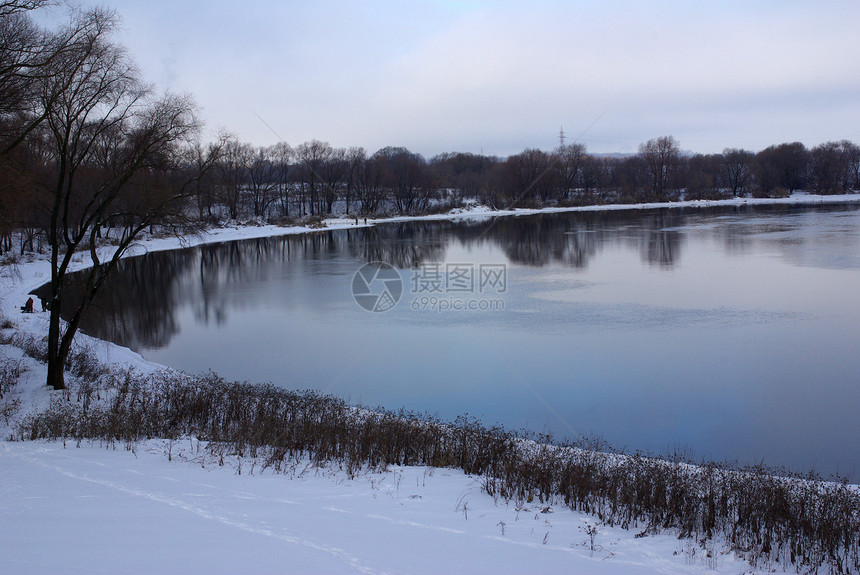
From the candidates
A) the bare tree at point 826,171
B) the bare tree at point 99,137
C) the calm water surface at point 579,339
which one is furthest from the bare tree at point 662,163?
the bare tree at point 99,137

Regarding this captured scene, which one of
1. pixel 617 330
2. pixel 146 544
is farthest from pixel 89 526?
pixel 617 330

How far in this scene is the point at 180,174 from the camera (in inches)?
598

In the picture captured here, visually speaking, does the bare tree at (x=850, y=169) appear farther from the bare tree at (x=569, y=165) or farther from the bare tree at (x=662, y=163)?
the bare tree at (x=569, y=165)

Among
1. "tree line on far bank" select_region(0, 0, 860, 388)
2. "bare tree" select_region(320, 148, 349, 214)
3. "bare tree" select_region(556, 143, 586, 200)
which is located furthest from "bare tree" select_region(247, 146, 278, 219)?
"bare tree" select_region(556, 143, 586, 200)

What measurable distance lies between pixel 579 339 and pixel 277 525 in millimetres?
10863

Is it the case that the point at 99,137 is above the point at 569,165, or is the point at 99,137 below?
below

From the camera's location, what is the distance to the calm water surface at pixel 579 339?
9578mm

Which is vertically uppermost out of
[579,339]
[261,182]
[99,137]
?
[261,182]

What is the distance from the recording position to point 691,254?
29.6 m

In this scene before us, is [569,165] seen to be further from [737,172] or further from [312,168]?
[312,168]

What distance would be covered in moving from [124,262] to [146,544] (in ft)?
117

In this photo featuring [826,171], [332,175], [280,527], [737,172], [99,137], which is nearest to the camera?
[280,527]

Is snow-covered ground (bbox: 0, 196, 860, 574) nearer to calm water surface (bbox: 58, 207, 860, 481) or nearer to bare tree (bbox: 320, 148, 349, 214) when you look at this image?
calm water surface (bbox: 58, 207, 860, 481)

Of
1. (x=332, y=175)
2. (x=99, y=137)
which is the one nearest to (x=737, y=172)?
(x=332, y=175)
